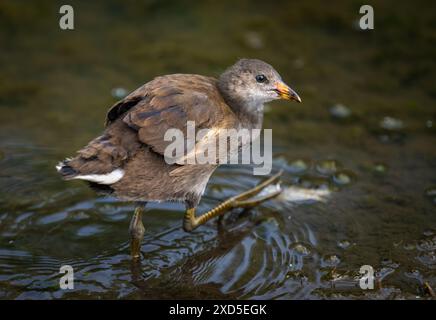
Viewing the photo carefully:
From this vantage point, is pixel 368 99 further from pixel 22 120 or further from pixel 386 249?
pixel 22 120

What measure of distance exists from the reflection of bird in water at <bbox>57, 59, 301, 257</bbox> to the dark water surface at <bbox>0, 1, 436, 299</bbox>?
1.48 ft

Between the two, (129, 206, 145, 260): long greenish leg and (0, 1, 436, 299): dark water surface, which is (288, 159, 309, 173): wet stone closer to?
(0, 1, 436, 299): dark water surface

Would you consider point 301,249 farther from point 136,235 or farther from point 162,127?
point 162,127

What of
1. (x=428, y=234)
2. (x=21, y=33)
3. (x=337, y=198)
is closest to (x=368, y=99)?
(x=337, y=198)

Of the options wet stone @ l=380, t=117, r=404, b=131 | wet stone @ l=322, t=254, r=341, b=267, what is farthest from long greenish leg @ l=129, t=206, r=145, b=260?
wet stone @ l=380, t=117, r=404, b=131

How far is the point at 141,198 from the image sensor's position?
4.16 meters

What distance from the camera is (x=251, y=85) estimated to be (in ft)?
15.0

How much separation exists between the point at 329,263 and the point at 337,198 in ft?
2.82

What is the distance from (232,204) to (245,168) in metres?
0.70

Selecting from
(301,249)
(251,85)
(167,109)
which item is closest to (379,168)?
(301,249)

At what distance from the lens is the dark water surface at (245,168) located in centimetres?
427

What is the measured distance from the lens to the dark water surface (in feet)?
14.0

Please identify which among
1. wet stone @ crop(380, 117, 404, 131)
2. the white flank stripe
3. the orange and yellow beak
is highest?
wet stone @ crop(380, 117, 404, 131)
